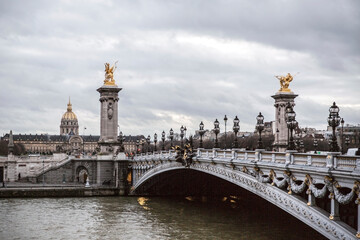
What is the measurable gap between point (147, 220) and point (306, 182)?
841 inches

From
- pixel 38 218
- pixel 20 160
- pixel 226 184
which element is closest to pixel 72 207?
pixel 38 218

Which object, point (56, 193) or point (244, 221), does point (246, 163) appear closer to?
point (244, 221)

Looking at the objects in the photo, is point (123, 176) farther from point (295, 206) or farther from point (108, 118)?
point (295, 206)

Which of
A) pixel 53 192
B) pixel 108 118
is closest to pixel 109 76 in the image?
pixel 108 118

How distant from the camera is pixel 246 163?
81.9 ft

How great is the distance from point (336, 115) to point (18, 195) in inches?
1610

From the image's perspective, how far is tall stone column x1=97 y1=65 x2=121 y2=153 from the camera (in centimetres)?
6806

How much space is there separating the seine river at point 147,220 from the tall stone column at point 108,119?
58.0ft

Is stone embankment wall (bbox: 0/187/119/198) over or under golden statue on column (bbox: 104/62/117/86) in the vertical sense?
→ under

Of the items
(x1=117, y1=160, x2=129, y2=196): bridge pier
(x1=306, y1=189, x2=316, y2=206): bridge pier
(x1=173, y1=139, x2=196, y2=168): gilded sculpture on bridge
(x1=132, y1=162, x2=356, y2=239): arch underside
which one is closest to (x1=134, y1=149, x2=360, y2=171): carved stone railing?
(x1=132, y1=162, x2=356, y2=239): arch underside

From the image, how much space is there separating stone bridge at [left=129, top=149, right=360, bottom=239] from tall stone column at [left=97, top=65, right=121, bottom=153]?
37303mm

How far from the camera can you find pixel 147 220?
38.7m

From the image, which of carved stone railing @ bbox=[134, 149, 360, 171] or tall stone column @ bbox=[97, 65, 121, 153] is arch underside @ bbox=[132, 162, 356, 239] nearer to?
carved stone railing @ bbox=[134, 149, 360, 171]

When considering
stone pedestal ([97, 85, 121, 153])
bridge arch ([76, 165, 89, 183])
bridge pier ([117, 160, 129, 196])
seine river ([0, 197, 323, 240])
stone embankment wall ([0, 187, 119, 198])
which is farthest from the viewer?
stone pedestal ([97, 85, 121, 153])
